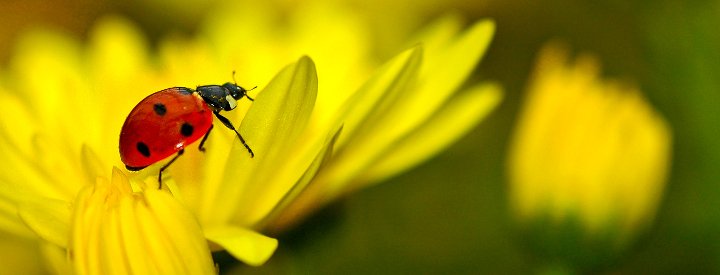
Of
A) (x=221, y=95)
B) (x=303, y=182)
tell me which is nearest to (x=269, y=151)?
(x=303, y=182)

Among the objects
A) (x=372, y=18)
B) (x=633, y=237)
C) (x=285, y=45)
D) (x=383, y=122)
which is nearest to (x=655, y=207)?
(x=633, y=237)

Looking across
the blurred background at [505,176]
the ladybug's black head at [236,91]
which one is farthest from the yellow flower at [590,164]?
the ladybug's black head at [236,91]

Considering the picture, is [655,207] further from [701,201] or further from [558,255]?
[701,201]

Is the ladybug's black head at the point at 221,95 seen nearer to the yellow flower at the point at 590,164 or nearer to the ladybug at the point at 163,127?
the ladybug at the point at 163,127

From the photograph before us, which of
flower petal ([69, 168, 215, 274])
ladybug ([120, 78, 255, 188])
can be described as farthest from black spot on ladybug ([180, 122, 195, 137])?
flower petal ([69, 168, 215, 274])

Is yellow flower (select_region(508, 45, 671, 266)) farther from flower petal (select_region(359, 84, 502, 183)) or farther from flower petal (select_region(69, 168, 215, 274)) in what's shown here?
flower petal (select_region(69, 168, 215, 274))
